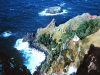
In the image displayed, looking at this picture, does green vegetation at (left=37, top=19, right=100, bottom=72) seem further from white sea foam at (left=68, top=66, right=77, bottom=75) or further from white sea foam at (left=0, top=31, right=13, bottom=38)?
white sea foam at (left=0, top=31, right=13, bottom=38)

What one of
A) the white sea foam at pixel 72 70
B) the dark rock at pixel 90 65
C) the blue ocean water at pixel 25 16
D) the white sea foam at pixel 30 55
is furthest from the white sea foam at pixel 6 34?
the dark rock at pixel 90 65

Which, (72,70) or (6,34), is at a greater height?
(72,70)

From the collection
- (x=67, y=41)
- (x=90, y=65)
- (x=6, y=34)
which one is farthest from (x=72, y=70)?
(x=6, y=34)

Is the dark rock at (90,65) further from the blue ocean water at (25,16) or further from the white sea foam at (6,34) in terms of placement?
the white sea foam at (6,34)

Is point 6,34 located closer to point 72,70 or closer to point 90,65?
point 72,70

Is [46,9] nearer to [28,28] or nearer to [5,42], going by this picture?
[28,28]

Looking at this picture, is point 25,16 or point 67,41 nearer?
point 67,41

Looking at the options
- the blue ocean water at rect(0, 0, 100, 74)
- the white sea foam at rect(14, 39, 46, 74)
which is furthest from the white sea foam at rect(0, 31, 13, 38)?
the white sea foam at rect(14, 39, 46, 74)
